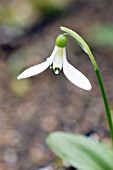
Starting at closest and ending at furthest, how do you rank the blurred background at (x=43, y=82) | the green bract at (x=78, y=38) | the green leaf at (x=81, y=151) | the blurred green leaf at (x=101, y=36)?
the green bract at (x=78, y=38) → the green leaf at (x=81, y=151) → the blurred background at (x=43, y=82) → the blurred green leaf at (x=101, y=36)

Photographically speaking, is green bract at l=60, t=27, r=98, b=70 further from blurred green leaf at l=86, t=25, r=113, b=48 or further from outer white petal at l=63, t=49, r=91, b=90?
blurred green leaf at l=86, t=25, r=113, b=48

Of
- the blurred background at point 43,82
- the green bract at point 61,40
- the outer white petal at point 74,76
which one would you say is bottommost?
the outer white petal at point 74,76

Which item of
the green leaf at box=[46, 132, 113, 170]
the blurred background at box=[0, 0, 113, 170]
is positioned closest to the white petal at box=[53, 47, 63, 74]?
the green leaf at box=[46, 132, 113, 170]

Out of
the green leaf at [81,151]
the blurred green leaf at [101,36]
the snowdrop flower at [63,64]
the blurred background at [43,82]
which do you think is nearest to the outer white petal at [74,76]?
the snowdrop flower at [63,64]

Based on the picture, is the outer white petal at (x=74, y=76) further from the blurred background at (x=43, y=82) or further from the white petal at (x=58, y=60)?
the blurred background at (x=43, y=82)

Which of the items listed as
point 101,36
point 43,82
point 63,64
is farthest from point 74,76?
point 101,36

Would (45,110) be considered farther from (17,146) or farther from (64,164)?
(64,164)
